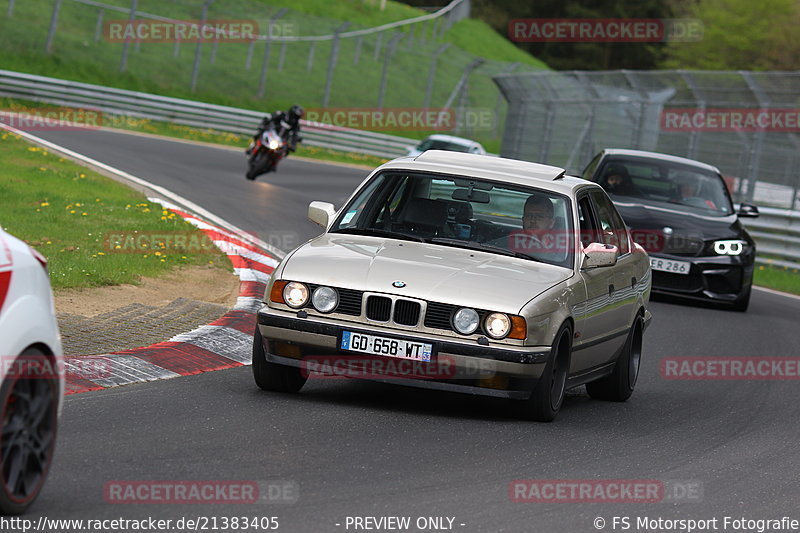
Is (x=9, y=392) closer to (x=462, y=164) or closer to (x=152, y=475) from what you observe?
Answer: (x=152, y=475)

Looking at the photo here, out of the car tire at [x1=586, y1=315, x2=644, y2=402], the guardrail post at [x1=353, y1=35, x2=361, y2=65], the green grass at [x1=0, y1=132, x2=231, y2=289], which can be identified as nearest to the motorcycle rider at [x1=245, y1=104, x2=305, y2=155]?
the green grass at [x1=0, y1=132, x2=231, y2=289]

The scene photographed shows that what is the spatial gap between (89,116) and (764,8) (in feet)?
174

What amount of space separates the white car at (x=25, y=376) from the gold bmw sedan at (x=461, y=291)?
2754mm

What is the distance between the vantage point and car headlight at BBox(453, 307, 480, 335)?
789 centimetres

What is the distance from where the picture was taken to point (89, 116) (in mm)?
37250

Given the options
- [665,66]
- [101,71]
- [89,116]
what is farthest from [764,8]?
[89,116]

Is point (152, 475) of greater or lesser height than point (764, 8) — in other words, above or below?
below

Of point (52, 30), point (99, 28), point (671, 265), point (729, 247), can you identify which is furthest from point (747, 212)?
point (99, 28)

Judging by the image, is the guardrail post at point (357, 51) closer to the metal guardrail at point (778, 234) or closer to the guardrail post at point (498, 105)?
the guardrail post at point (498, 105)

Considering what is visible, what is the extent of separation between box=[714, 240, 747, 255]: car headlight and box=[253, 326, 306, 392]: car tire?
8.71 meters

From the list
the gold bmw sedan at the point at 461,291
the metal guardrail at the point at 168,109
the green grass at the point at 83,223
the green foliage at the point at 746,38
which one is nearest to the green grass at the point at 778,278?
the green grass at the point at 83,223

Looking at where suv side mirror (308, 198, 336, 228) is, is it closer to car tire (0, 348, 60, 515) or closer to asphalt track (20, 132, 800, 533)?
asphalt track (20, 132, 800, 533)

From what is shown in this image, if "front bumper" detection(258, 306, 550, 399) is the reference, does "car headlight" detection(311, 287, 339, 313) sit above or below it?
above

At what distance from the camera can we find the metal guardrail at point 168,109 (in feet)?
123
